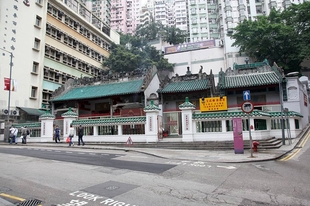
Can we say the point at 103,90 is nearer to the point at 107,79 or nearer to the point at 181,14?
the point at 107,79

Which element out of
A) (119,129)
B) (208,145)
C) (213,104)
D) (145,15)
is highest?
(145,15)

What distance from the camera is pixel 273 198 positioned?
18.0 feet

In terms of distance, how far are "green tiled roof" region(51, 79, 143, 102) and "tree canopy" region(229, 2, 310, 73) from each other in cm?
2217

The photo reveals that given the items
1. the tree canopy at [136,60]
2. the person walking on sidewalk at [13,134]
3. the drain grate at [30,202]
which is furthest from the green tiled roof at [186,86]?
the drain grate at [30,202]

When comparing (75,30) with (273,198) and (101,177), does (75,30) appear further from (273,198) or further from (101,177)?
(273,198)

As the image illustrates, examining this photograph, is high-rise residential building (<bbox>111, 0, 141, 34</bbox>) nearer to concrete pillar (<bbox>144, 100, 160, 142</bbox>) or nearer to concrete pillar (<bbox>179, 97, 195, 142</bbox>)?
concrete pillar (<bbox>144, 100, 160, 142</bbox>)

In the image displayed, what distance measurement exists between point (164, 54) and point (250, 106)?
124 feet

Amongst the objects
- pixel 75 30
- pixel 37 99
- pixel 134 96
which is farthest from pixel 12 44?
pixel 134 96

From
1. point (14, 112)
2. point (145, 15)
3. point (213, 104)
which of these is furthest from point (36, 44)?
point (145, 15)

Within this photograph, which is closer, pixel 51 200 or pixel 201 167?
pixel 51 200

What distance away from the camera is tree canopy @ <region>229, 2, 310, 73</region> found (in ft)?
117

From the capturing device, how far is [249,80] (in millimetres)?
23859

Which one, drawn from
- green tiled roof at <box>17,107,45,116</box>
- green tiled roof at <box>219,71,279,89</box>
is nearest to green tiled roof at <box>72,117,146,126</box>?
green tiled roof at <box>219,71,279,89</box>

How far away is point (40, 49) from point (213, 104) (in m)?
26.4
